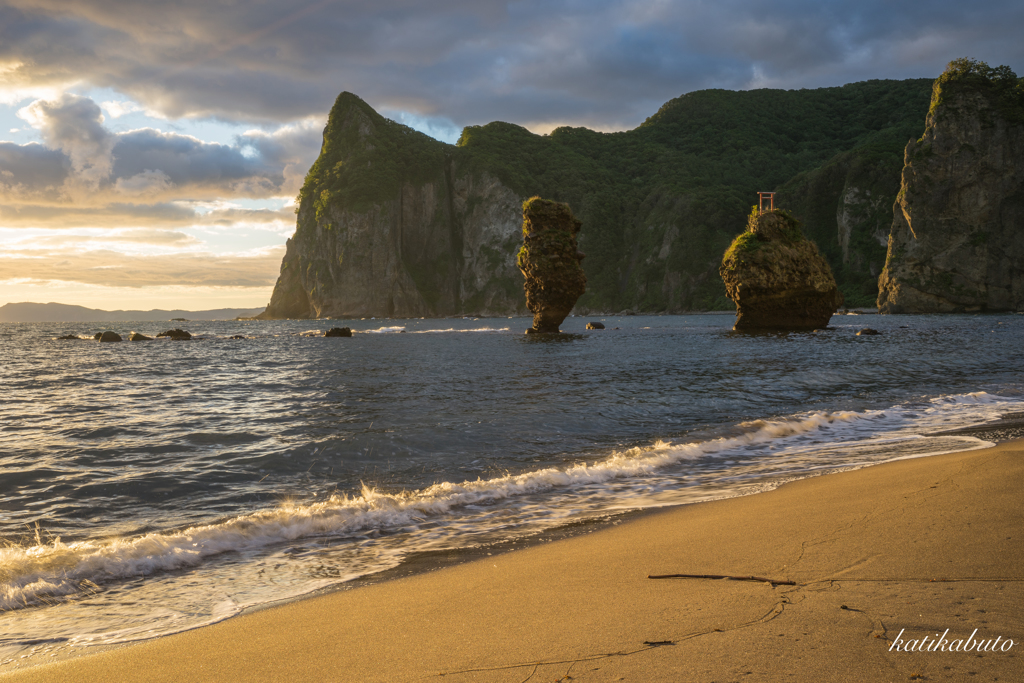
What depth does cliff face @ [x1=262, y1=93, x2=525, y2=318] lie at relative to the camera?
570 ft

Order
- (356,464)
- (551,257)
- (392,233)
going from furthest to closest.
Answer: (392,233)
(551,257)
(356,464)

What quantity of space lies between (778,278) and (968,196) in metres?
73.0

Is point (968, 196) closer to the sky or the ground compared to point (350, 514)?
closer to the sky

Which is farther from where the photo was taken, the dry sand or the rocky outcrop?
the rocky outcrop

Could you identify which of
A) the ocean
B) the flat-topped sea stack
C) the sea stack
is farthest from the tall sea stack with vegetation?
the ocean

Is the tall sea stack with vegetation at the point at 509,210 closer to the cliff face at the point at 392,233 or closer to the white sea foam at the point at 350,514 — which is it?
the cliff face at the point at 392,233

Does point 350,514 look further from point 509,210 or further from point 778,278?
point 509,210

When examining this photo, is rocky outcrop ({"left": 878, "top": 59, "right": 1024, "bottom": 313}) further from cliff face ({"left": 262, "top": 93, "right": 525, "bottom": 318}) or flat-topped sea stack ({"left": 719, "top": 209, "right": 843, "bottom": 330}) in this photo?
cliff face ({"left": 262, "top": 93, "right": 525, "bottom": 318})

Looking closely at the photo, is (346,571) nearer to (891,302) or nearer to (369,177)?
(891,302)

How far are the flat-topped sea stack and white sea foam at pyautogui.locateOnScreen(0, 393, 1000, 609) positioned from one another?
43.7 metres

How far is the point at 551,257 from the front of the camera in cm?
5634

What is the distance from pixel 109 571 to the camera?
5184 mm

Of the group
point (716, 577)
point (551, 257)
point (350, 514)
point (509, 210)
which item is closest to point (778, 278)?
point (551, 257)

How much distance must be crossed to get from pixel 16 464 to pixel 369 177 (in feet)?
602
